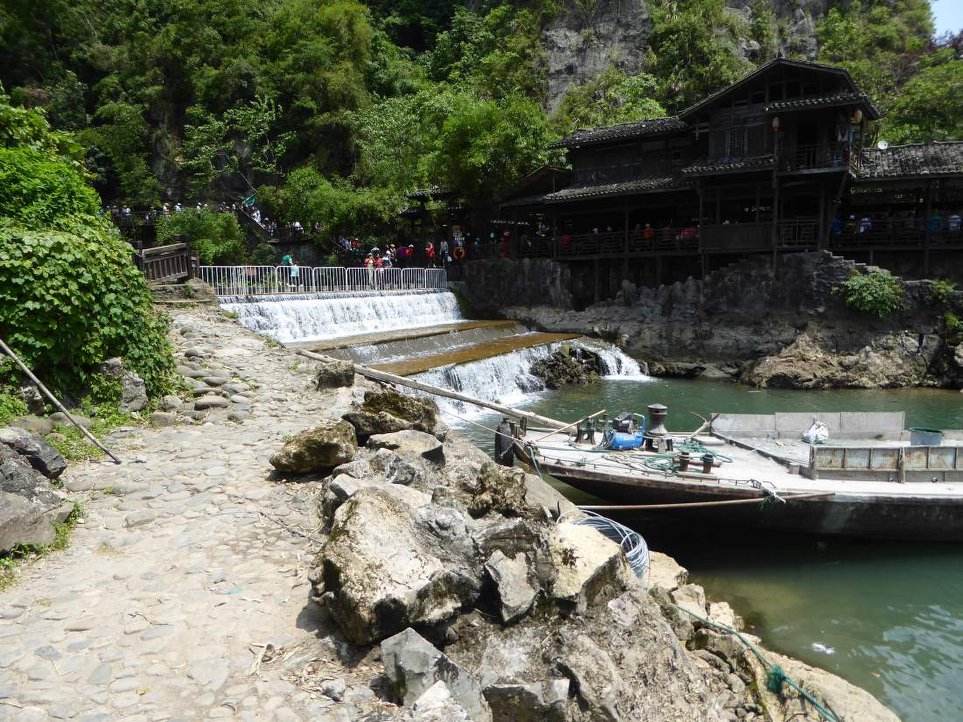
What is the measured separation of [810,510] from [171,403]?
32.9 ft

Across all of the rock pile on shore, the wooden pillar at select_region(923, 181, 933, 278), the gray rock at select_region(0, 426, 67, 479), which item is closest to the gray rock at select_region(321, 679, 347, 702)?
the rock pile on shore

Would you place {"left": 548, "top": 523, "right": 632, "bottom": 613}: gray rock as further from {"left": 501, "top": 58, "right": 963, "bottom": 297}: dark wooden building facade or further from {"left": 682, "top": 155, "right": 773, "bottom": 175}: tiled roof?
{"left": 682, "top": 155, "right": 773, "bottom": 175}: tiled roof

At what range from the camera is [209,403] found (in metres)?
9.98

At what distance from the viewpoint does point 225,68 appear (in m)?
40.2

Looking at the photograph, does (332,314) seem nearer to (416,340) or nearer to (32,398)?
(416,340)

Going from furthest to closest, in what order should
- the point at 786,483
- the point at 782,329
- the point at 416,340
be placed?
the point at 782,329 → the point at 416,340 → the point at 786,483

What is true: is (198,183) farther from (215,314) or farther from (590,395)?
(590,395)

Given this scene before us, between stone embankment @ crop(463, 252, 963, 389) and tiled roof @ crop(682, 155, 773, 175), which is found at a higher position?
tiled roof @ crop(682, 155, 773, 175)

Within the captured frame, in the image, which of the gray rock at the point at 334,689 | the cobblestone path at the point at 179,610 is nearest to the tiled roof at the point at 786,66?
the cobblestone path at the point at 179,610

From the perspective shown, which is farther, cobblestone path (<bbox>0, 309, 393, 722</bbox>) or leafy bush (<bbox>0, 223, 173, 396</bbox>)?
leafy bush (<bbox>0, 223, 173, 396</bbox>)

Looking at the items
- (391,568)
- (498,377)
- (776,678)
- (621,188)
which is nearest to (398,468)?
(391,568)

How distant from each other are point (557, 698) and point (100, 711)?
267 centimetres

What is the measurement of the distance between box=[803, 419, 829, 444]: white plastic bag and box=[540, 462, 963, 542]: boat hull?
207 centimetres

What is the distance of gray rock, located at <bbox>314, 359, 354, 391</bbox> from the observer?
1161cm
